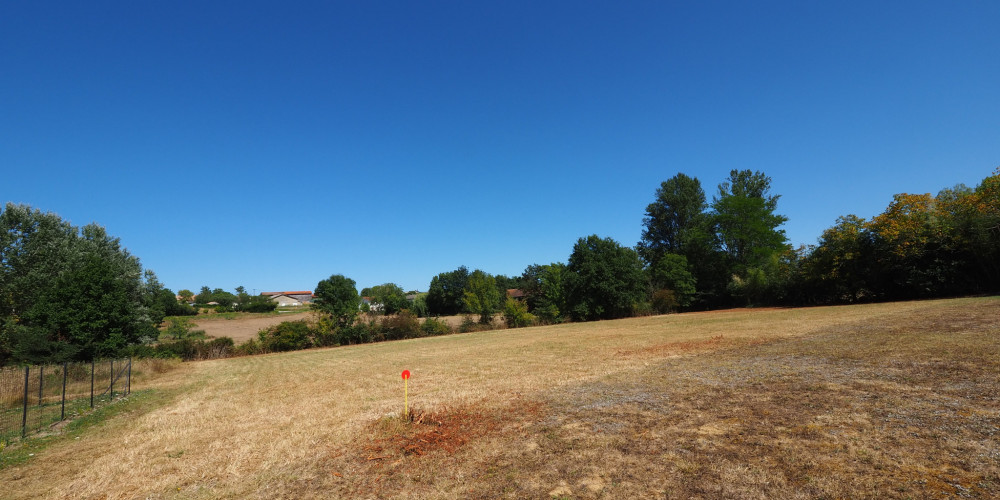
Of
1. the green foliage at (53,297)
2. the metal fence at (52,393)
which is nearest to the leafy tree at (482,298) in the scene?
the green foliage at (53,297)

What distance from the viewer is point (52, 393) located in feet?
53.6

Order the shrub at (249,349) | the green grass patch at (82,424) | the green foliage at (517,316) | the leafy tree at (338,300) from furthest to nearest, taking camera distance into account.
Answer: the green foliage at (517,316) < the leafy tree at (338,300) < the shrub at (249,349) < the green grass patch at (82,424)

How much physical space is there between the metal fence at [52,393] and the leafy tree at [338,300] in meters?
27.0

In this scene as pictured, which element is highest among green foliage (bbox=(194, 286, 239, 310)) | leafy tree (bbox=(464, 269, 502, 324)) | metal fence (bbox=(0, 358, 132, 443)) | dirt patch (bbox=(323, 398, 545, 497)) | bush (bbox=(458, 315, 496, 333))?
green foliage (bbox=(194, 286, 239, 310))

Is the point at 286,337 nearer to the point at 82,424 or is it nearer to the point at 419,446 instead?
the point at 82,424

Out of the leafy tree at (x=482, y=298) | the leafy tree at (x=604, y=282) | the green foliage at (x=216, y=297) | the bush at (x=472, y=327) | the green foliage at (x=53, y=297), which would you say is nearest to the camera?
the green foliage at (x=53, y=297)

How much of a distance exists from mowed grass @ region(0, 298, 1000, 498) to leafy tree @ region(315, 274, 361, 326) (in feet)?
106

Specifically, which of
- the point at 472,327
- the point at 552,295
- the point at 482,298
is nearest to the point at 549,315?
the point at 552,295

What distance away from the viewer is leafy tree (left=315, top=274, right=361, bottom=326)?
4631cm

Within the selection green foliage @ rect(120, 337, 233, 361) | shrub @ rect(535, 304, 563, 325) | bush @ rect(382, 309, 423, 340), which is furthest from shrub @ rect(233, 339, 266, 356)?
shrub @ rect(535, 304, 563, 325)

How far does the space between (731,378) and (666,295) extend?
140ft

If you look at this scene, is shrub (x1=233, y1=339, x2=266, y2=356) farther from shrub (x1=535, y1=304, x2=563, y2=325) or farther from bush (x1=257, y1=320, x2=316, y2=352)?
shrub (x1=535, y1=304, x2=563, y2=325)

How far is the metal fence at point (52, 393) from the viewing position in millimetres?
11000

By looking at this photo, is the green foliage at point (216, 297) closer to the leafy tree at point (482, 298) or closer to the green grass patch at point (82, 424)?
the leafy tree at point (482, 298)
